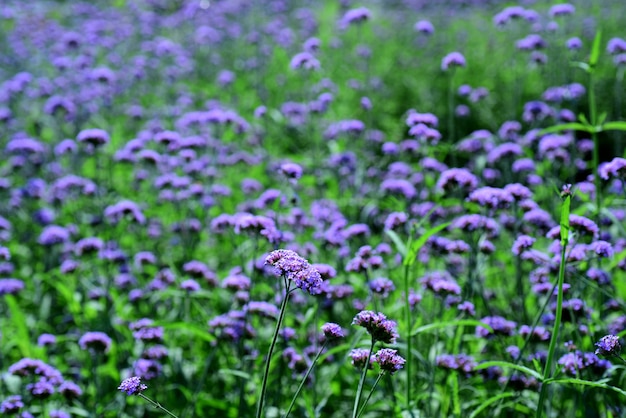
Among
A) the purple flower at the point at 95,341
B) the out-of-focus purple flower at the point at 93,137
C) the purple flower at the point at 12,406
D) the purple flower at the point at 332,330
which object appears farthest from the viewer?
the out-of-focus purple flower at the point at 93,137

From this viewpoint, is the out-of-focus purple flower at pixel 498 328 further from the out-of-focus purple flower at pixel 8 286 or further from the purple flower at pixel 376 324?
the out-of-focus purple flower at pixel 8 286

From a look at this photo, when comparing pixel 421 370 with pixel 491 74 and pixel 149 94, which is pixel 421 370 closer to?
pixel 491 74

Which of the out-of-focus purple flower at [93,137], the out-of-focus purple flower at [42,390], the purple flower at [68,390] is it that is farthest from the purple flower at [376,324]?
the out-of-focus purple flower at [93,137]

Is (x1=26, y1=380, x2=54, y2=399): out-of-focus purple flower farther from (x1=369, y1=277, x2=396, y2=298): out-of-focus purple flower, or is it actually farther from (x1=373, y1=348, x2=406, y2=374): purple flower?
(x1=373, y1=348, x2=406, y2=374): purple flower

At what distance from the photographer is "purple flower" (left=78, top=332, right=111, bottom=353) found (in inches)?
139

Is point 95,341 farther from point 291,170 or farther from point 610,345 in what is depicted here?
point 610,345

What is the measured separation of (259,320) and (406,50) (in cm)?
885

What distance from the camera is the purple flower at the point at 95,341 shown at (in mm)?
3520

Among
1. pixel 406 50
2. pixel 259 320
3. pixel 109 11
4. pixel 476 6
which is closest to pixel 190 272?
pixel 259 320

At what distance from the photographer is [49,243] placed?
4957mm

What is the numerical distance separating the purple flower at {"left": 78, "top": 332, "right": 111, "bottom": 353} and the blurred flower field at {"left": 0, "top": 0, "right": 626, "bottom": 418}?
0.07 feet

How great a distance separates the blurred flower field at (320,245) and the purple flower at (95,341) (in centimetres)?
2

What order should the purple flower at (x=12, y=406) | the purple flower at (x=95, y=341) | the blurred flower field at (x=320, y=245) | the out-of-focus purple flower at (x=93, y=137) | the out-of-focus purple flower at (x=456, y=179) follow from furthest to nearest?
1. the out-of-focus purple flower at (x=93, y=137)
2. the out-of-focus purple flower at (x=456, y=179)
3. the purple flower at (x=95, y=341)
4. the blurred flower field at (x=320, y=245)
5. the purple flower at (x=12, y=406)

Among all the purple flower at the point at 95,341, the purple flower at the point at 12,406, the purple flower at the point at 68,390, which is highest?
the purple flower at the point at 12,406
